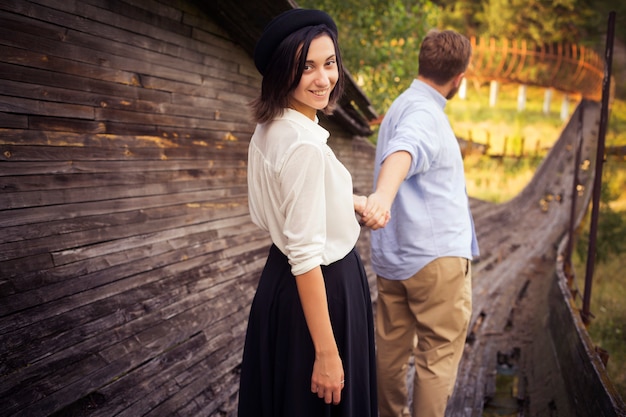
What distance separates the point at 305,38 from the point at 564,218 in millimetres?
12159

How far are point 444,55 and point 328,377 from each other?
5.49 ft

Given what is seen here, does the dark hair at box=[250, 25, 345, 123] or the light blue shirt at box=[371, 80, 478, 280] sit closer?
the dark hair at box=[250, 25, 345, 123]

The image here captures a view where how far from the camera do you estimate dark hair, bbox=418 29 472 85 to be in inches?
96.9

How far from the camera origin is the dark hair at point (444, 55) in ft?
8.07

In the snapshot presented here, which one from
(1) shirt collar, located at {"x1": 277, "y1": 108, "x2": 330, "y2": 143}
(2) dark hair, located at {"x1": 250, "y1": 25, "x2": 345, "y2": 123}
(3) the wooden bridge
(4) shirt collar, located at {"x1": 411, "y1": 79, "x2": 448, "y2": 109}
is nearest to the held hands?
(1) shirt collar, located at {"x1": 277, "y1": 108, "x2": 330, "y2": 143}

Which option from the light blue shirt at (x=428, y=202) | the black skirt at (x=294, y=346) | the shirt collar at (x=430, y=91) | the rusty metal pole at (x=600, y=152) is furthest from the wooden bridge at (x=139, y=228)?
the shirt collar at (x=430, y=91)

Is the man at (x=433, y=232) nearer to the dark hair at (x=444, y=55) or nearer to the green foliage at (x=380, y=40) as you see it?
the dark hair at (x=444, y=55)

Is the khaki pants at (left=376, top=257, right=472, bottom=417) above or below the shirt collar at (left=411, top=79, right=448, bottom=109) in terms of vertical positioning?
below

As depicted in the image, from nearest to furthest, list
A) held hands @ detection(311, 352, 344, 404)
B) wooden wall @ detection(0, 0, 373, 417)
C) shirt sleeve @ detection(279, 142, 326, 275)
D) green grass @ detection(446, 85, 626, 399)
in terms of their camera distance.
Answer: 1. shirt sleeve @ detection(279, 142, 326, 275)
2. held hands @ detection(311, 352, 344, 404)
3. wooden wall @ detection(0, 0, 373, 417)
4. green grass @ detection(446, 85, 626, 399)

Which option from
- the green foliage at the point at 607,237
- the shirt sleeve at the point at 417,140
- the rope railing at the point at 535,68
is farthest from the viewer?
the rope railing at the point at 535,68

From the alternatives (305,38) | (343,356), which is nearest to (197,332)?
(343,356)

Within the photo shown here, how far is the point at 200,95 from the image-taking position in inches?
160

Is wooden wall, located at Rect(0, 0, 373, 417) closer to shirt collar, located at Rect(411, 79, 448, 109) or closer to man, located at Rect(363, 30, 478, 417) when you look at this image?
man, located at Rect(363, 30, 478, 417)

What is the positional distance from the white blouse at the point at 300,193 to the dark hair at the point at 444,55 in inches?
41.8
